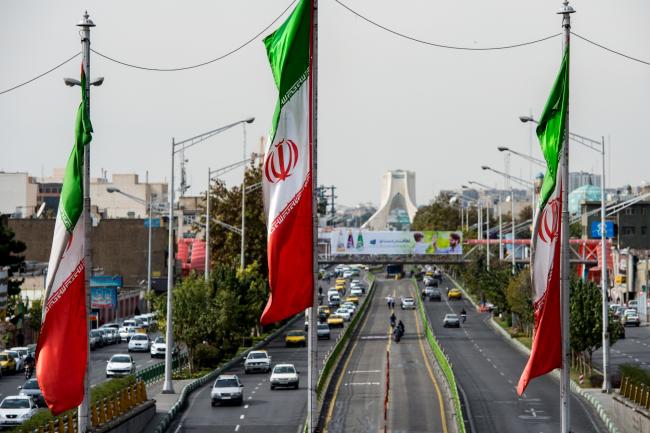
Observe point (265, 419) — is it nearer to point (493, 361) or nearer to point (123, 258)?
point (493, 361)

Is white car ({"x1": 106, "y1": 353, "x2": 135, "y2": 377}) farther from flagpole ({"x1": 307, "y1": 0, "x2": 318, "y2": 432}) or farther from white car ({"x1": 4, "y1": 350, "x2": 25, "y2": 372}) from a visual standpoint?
flagpole ({"x1": 307, "y1": 0, "x2": 318, "y2": 432})

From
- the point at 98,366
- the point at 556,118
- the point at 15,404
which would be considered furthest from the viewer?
the point at 98,366

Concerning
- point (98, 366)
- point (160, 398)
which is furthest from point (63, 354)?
point (98, 366)

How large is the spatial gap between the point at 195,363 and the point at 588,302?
62.4 feet

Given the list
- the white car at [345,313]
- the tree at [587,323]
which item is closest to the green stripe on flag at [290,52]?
the tree at [587,323]

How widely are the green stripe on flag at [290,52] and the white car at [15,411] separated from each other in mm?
27430

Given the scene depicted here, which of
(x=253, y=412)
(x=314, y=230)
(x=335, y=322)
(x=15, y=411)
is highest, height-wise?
(x=314, y=230)

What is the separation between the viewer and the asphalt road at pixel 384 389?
47.8 m

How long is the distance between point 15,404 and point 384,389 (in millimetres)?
19223

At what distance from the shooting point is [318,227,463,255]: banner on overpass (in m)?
154

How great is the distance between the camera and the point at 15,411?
46.2 metres

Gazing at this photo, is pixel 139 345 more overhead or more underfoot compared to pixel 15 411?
more overhead

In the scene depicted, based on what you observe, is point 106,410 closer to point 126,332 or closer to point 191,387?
point 191,387

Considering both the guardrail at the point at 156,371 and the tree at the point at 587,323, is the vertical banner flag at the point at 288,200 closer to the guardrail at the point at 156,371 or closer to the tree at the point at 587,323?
the guardrail at the point at 156,371
